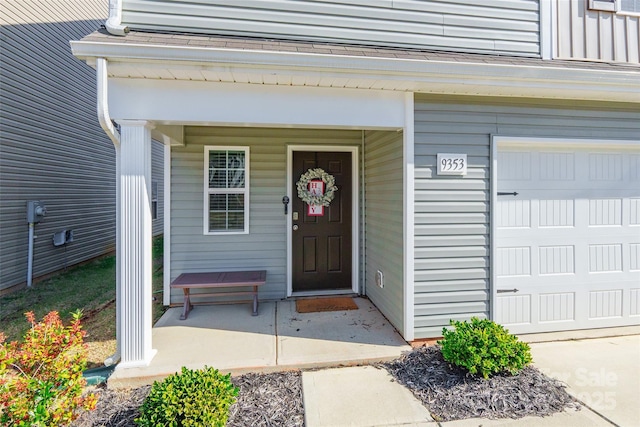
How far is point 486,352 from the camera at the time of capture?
96.9 inches

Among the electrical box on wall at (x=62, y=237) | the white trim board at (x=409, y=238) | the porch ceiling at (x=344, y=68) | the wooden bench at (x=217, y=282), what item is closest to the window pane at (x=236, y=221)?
the wooden bench at (x=217, y=282)

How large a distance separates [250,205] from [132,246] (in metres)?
1.85

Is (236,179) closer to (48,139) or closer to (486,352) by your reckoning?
(486,352)

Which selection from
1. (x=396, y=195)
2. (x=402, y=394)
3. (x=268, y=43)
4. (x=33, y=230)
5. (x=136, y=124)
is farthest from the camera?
(x=33, y=230)

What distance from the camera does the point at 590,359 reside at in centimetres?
291

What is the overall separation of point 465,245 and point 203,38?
120 inches

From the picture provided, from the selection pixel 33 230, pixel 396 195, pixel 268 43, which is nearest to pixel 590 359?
pixel 396 195

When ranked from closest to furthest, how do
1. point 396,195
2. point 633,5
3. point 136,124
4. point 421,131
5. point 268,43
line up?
point 136,124
point 268,43
point 421,131
point 396,195
point 633,5

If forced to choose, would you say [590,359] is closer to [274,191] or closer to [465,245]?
[465,245]

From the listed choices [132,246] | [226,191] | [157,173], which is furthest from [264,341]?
[157,173]

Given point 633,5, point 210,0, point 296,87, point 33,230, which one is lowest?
point 33,230

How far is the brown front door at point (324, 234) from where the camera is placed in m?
4.55

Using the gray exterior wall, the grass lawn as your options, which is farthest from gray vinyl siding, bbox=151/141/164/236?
the grass lawn

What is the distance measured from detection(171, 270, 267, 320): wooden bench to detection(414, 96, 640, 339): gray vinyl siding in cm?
184
